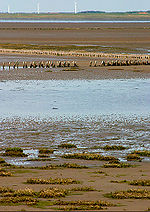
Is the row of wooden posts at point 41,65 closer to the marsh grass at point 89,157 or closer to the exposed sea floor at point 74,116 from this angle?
the exposed sea floor at point 74,116

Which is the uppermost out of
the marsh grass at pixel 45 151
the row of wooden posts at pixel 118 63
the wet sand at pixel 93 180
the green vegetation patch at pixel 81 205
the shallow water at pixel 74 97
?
the green vegetation patch at pixel 81 205

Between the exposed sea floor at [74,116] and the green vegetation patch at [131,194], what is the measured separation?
17.6 ft

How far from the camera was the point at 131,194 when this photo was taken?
12789 mm

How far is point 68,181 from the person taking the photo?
47.7ft

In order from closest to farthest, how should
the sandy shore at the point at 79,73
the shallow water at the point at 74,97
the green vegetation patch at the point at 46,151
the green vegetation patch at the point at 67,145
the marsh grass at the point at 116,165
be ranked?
the marsh grass at the point at 116,165 < the green vegetation patch at the point at 46,151 < the green vegetation patch at the point at 67,145 < the shallow water at the point at 74,97 < the sandy shore at the point at 79,73

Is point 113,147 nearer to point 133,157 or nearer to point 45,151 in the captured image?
point 133,157

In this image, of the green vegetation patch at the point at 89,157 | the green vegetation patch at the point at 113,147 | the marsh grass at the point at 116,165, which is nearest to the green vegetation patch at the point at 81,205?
the marsh grass at the point at 116,165

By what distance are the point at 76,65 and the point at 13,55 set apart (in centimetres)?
1748

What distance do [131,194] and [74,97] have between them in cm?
2335

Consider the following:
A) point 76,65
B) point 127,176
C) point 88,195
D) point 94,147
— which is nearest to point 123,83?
point 76,65

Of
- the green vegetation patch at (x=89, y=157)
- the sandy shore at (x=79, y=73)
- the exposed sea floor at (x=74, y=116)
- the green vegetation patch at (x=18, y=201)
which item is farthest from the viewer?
the sandy shore at (x=79, y=73)

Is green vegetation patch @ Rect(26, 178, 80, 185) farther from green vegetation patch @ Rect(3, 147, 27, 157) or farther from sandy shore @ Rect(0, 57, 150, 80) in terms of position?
Answer: sandy shore @ Rect(0, 57, 150, 80)

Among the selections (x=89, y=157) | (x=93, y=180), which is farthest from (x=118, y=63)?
(x=93, y=180)

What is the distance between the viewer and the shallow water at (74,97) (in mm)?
30250
